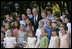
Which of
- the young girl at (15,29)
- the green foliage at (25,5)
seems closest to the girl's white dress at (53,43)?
the young girl at (15,29)

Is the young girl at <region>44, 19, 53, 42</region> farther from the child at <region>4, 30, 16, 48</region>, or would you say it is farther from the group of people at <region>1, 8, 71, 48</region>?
the child at <region>4, 30, 16, 48</region>

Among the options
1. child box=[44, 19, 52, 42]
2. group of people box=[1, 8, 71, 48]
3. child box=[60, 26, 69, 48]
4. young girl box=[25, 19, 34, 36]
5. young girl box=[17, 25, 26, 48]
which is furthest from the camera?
young girl box=[25, 19, 34, 36]

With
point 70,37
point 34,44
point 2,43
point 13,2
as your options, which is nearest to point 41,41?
point 34,44

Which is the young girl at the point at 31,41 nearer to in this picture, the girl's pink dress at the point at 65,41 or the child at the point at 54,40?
the child at the point at 54,40

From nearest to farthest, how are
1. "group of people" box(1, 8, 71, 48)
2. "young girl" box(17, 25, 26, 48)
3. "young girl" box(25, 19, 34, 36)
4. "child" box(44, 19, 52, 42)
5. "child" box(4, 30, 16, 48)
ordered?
1. "group of people" box(1, 8, 71, 48)
2. "child" box(44, 19, 52, 42)
3. "child" box(4, 30, 16, 48)
4. "young girl" box(17, 25, 26, 48)
5. "young girl" box(25, 19, 34, 36)

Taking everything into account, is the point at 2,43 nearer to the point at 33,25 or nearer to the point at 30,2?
the point at 33,25

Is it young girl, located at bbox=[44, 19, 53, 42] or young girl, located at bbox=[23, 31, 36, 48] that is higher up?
young girl, located at bbox=[44, 19, 53, 42]

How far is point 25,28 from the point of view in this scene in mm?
9102

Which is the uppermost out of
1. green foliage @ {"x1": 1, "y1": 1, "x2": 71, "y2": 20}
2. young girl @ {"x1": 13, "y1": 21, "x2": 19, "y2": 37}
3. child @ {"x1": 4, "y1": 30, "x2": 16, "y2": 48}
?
green foliage @ {"x1": 1, "y1": 1, "x2": 71, "y2": 20}

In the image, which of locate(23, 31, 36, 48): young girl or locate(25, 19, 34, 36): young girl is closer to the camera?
locate(23, 31, 36, 48): young girl

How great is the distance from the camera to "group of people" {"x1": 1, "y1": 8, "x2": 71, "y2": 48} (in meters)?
8.06

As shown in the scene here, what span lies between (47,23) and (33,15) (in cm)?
121

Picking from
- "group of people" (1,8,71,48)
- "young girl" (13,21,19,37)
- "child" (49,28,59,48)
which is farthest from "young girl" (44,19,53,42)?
"young girl" (13,21,19,37)

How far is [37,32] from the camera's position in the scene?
8.66 m
